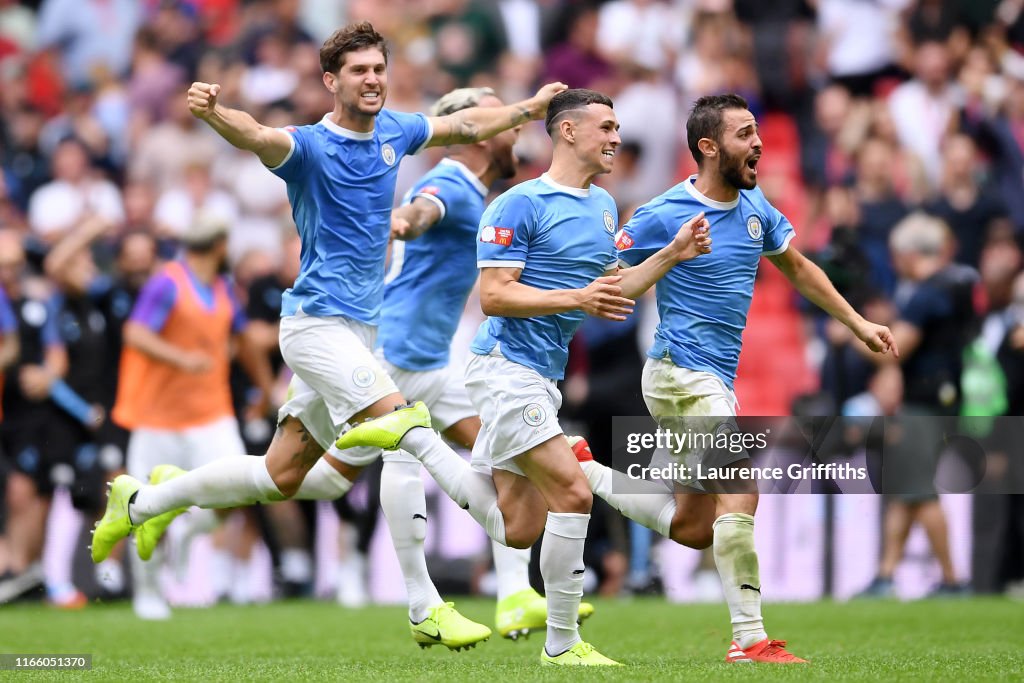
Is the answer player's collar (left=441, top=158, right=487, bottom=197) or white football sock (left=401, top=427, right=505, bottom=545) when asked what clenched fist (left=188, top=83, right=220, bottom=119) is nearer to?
white football sock (left=401, top=427, right=505, bottom=545)

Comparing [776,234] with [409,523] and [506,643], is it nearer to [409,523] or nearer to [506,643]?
[409,523]

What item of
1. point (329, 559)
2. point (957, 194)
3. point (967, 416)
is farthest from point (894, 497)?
point (329, 559)

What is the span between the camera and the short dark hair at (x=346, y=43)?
315 inches

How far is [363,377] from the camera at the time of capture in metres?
7.84

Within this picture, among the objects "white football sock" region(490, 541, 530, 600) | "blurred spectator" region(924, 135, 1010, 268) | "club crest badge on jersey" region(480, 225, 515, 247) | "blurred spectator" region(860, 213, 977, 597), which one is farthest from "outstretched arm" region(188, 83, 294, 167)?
"blurred spectator" region(924, 135, 1010, 268)

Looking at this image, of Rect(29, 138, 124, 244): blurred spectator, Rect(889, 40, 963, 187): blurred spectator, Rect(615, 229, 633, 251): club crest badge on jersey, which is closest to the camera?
Rect(615, 229, 633, 251): club crest badge on jersey

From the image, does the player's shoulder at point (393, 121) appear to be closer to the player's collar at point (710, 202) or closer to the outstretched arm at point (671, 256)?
the player's collar at point (710, 202)

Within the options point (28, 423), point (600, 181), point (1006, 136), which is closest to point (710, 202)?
point (600, 181)

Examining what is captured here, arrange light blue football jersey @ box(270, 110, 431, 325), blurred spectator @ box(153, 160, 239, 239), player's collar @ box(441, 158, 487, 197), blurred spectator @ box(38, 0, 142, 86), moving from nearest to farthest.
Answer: light blue football jersey @ box(270, 110, 431, 325) < player's collar @ box(441, 158, 487, 197) < blurred spectator @ box(153, 160, 239, 239) < blurred spectator @ box(38, 0, 142, 86)

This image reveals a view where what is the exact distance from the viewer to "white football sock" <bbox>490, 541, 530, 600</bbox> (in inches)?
334

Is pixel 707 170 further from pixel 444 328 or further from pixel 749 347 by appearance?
pixel 749 347

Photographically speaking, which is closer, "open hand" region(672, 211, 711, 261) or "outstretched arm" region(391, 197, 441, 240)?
"open hand" region(672, 211, 711, 261)

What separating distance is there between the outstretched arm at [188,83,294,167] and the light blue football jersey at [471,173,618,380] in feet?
3.76

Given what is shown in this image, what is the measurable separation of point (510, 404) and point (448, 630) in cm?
123
